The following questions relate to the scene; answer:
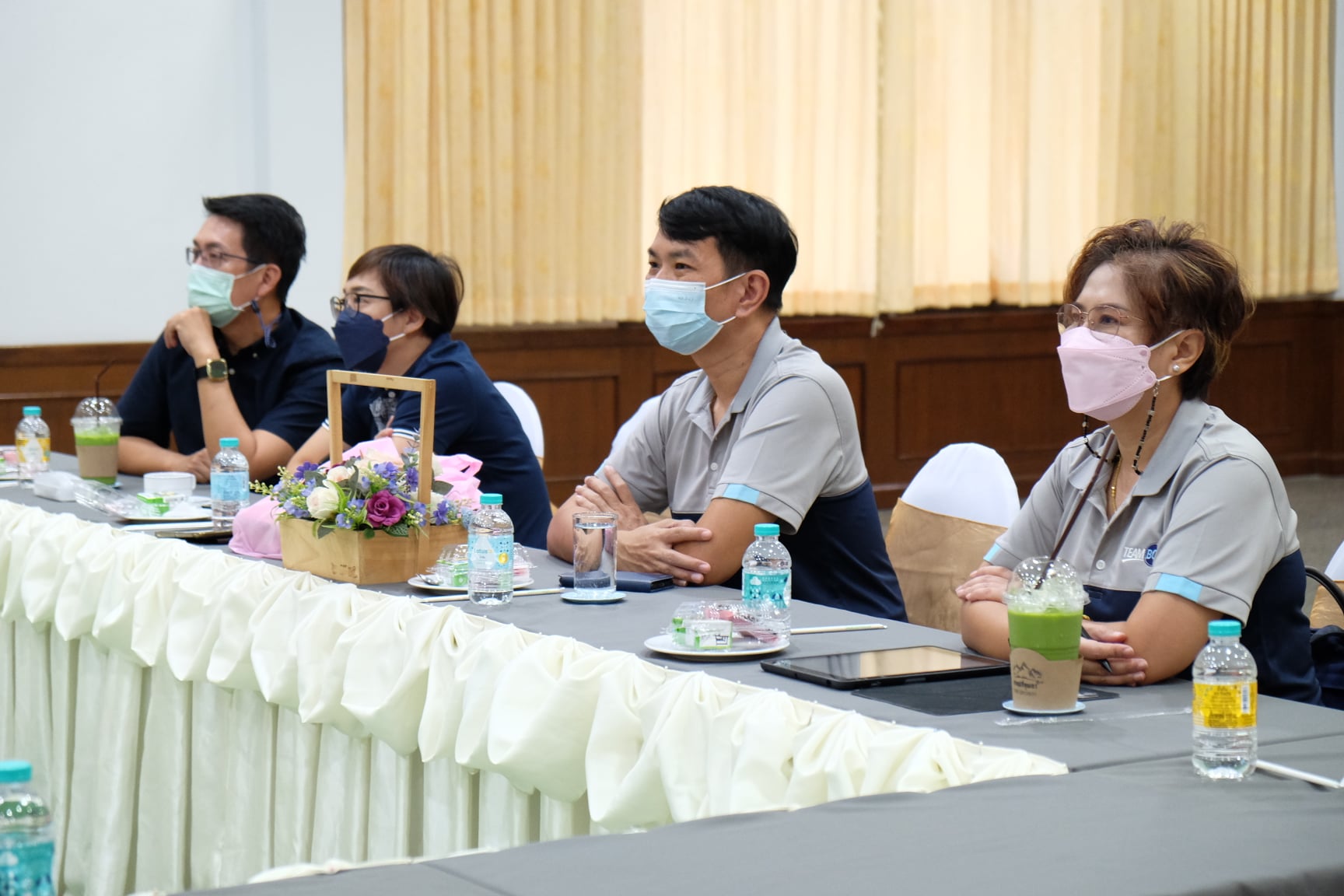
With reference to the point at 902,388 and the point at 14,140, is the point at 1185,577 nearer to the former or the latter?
the point at 14,140

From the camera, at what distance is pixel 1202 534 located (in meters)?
1.97

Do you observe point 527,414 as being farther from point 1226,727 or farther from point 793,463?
point 1226,727

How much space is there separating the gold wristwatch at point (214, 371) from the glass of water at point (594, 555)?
5.24 feet

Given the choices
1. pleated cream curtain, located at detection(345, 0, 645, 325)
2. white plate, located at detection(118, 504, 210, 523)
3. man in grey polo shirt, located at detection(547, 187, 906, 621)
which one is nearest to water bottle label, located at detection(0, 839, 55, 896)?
man in grey polo shirt, located at detection(547, 187, 906, 621)

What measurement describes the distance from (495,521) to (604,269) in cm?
444

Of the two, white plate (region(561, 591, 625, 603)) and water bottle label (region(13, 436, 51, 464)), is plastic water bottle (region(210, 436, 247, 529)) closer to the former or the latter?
white plate (region(561, 591, 625, 603))

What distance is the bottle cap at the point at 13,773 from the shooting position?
1.20 metres

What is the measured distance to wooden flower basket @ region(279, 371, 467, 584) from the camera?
2.58 metres

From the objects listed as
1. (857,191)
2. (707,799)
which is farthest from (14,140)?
(707,799)

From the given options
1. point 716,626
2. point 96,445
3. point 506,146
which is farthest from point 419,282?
point 506,146

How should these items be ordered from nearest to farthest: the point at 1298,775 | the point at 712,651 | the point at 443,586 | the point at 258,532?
1. the point at 1298,775
2. the point at 712,651
3. the point at 443,586
4. the point at 258,532

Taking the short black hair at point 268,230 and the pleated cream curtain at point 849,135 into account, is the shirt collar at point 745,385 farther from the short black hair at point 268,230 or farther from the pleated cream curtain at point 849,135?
the pleated cream curtain at point 849,135

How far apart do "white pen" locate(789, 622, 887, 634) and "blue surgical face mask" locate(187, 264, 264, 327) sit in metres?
2.14

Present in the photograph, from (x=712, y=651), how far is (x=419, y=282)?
1672 mm
